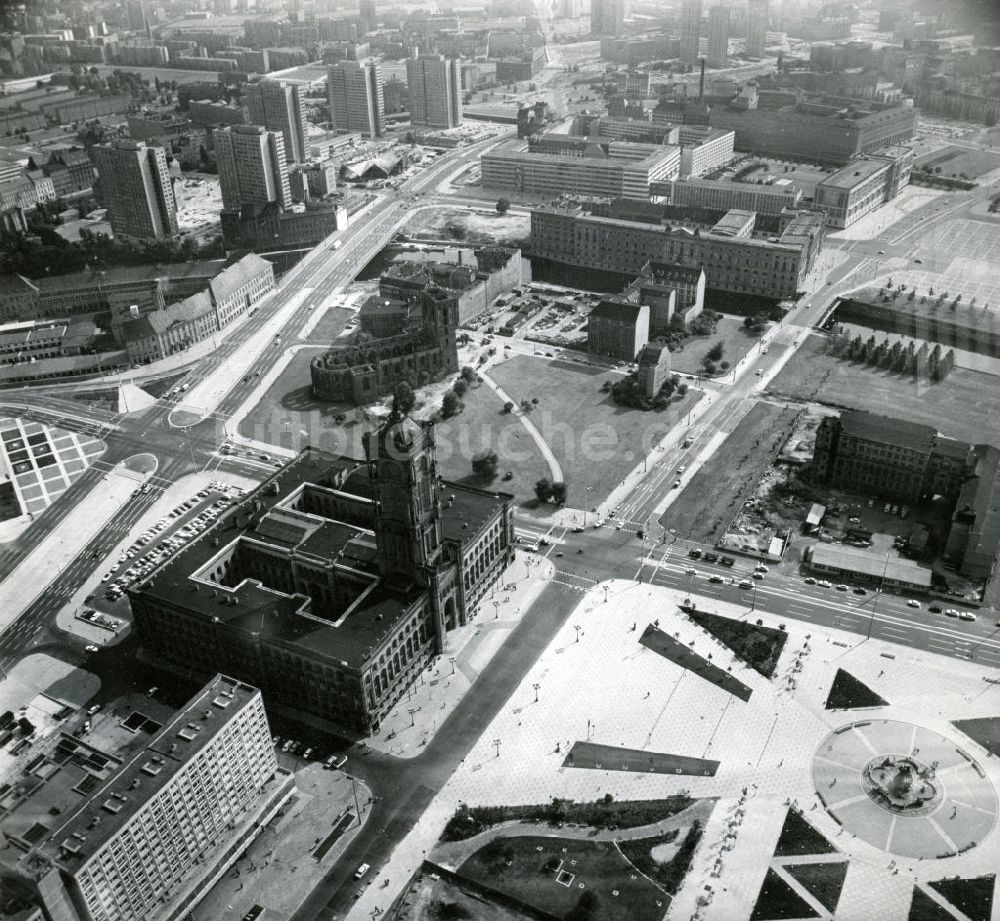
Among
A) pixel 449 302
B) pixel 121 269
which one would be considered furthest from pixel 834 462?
pixel 121 269

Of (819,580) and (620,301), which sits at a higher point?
(620,301)

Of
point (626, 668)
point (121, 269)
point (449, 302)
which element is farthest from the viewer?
point (121, 269)

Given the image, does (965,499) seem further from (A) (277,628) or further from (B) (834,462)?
(A) (277,628)

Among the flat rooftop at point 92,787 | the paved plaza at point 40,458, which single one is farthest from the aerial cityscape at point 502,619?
the paved plaza at point 40,458

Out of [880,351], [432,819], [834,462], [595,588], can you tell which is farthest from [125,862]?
[880,351]

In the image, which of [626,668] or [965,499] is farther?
[965,499]

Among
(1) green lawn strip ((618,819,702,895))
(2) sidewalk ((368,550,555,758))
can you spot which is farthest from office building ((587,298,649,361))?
(1) green lawn strip ((618,819,702,895))

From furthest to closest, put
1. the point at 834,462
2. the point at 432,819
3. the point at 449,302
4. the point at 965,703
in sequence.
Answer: the point at 449,302 < the point at 834,462 < the point at 965,703 < the point at 432,819
